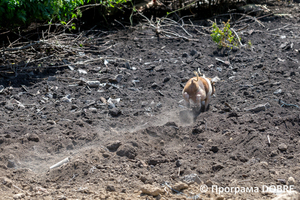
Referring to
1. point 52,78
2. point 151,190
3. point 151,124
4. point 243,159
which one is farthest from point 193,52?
point 151,190

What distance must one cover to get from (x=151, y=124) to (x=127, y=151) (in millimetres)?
1113

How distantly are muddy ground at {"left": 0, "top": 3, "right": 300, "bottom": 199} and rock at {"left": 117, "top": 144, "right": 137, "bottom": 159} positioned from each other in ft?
0.04

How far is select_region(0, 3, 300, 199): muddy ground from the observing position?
3710 mm

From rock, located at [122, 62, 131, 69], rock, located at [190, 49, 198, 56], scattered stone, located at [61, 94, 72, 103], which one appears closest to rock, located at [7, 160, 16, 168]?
scattered stone, located at [61, 94, 72, 103]

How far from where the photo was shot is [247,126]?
15.8ft

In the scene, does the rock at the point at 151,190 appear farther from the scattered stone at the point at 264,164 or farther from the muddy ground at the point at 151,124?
the scattered stone at the point at 264,164

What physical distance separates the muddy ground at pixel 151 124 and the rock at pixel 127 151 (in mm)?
14

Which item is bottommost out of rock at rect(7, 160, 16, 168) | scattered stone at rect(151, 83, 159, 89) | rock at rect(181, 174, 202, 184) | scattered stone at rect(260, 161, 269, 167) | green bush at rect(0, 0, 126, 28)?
scattered stone at rect(151, 83, 159, 89)

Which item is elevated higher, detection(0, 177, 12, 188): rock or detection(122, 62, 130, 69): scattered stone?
detection(0, 177, 12, 188): rock

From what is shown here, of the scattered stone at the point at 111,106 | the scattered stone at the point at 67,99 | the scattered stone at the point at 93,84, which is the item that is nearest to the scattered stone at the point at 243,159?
the scattered stone at the point at 111,106

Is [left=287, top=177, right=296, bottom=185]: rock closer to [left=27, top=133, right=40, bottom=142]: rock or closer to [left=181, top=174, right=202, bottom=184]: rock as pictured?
[left=181, top=174, right=202, bottom=184]: rock

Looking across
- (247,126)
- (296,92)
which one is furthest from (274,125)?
(296,92)

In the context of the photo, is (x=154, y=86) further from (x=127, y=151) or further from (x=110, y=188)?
(x=110, y=188)

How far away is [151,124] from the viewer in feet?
17.1
